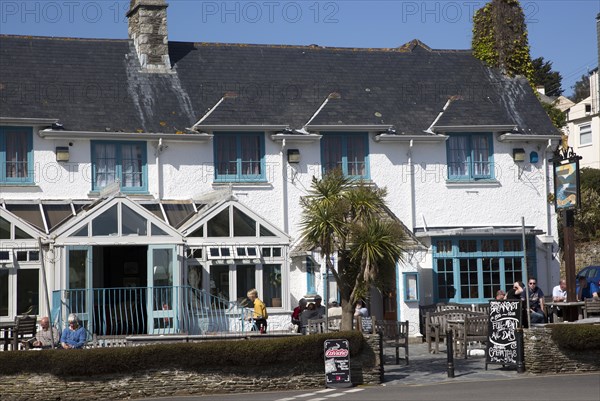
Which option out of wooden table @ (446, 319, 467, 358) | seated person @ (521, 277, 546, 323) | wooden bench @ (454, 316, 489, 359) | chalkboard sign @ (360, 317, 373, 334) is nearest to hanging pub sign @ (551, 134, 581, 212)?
seated person @ (521, 277, 546, 323)

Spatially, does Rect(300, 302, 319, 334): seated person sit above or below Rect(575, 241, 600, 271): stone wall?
below

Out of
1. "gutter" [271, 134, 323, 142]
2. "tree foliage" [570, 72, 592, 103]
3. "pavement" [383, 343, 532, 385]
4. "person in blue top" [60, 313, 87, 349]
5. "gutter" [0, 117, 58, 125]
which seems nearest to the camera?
"pavement" [383, 343, 532, 385]

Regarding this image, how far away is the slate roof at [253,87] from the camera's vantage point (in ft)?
93.4

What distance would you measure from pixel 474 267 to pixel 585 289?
4.04 metres

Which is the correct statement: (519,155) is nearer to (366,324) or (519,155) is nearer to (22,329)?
(366,324)

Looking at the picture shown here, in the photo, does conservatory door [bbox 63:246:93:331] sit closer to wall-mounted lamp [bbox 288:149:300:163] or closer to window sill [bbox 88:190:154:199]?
window sill [bbox 88:190:154:199]

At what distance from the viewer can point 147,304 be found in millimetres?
24562

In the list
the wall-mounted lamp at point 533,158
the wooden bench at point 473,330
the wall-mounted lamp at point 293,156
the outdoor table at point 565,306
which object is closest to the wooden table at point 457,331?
the wooden bench at point 473,330

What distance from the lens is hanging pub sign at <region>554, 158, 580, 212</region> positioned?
1041 inches

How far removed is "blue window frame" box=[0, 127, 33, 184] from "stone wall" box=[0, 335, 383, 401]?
378 inches

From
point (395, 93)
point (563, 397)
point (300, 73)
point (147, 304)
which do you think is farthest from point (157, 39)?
point (563, 397)

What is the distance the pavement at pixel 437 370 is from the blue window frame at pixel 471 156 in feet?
22.7

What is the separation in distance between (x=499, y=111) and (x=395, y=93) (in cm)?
304

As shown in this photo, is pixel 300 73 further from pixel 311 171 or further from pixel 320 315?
pixel 320 315
